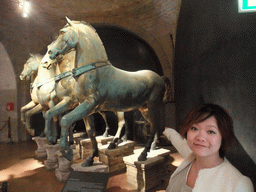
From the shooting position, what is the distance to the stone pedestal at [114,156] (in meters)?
3.54

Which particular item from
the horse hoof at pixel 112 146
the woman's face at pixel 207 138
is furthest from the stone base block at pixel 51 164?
the woman's face at pixel 207 138

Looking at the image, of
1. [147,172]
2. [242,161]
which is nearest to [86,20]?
[147,172]

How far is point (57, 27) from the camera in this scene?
705cm

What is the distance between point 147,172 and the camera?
110 inches

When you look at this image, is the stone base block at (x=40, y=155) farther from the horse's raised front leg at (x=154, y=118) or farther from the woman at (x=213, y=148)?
the woman at (x=213, y=148)

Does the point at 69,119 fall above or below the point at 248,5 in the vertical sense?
below

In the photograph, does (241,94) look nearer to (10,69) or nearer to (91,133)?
(91,133)

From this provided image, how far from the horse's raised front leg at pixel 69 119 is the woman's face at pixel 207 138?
5.58 feet

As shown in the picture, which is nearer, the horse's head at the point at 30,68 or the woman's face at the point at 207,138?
the woman's face at the point at 207,138

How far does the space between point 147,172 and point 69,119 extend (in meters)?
1.53

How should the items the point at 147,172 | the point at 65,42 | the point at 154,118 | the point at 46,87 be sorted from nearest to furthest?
the point at 65,42
the point at 147,172
the point at 154,118
the point at 46,87

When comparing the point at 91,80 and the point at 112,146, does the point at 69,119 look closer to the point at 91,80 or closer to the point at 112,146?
the point at 91,80

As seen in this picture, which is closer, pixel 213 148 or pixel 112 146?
pixel 213 148

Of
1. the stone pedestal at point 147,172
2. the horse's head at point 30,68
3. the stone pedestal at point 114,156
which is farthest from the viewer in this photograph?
the horse's head at point 30,68
